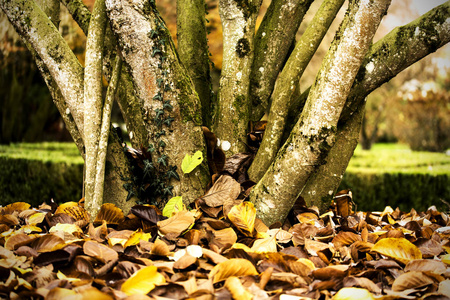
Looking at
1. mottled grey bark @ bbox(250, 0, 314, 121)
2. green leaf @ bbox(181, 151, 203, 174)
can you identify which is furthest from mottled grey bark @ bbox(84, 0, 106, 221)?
mottled grey bark @ bbox(250, 0, 314, 121)

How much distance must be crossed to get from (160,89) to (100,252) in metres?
0.84

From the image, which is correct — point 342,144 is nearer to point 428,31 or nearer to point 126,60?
point 428,31

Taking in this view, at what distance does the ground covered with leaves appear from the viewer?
107 centimetres

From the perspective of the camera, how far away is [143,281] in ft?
3.55

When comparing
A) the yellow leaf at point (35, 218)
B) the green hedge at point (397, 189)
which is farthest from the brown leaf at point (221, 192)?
the green hedge at point (397, 189)

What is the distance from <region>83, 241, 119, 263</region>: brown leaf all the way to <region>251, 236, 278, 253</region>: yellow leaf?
0.56m

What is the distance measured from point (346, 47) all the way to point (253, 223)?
95cm

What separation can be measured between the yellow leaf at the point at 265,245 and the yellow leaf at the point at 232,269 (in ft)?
0.67

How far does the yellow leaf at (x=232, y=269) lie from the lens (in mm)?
1141

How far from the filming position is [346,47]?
1594 millimetres

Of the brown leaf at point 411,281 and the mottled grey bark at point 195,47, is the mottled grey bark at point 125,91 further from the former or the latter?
the brown leaf at point 411,281

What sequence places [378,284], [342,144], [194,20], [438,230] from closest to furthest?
1. [378,284]
2. [438,230]
3. [342,144]
4. [194,20]

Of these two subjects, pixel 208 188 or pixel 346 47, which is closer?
pixel 346 47

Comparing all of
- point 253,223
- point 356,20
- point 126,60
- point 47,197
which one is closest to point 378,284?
point 253,223
